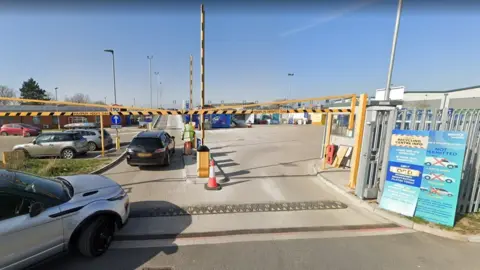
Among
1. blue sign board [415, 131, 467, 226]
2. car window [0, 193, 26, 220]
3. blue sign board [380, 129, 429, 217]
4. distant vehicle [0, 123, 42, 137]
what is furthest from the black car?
distant vehicle [0, 123, 42, 137]

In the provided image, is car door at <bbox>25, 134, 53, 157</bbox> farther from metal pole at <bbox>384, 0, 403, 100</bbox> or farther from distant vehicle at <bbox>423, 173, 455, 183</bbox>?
metal pole at <bbox>384, 0, 403, 100</bbox>

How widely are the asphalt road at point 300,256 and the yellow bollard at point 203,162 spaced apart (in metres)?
3.50

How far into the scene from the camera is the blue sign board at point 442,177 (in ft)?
13.9

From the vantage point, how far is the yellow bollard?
7121 millimetres

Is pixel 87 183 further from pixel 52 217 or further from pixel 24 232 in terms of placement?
pixel 24 232

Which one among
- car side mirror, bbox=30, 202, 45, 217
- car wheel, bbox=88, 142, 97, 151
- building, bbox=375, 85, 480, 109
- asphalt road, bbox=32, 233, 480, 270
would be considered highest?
building, bbox=375, 85, 480, 109

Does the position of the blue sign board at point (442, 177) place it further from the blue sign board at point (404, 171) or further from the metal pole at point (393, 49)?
the metal pole at point (393, 49)

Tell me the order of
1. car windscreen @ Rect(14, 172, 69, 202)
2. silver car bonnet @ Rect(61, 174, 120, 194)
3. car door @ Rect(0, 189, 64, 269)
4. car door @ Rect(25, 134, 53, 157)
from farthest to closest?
1. car door @ Rect(25, 134, 53, 157)
2. silver car bonnet @ Rect(61, 174, 120, 194)
3. car windscreen @ Rect(14, 172, 69, 202)
4. car door @ Rect(0, 189, 64, 269)

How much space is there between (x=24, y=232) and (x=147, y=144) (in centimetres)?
574

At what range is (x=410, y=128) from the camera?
4805mm

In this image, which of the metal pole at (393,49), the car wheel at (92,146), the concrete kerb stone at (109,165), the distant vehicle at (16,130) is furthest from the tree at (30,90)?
the metal pole at (393,49)

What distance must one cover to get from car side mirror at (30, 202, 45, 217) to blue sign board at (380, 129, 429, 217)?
21.2 feet

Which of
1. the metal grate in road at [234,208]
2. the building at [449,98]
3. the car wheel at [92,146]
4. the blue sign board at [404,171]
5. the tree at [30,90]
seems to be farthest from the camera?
the tree at [30,90]

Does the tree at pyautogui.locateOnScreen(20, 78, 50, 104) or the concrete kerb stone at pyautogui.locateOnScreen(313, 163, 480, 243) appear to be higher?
the tree at pyautogui.locateOnScreen(20, 78, 50, 104)
